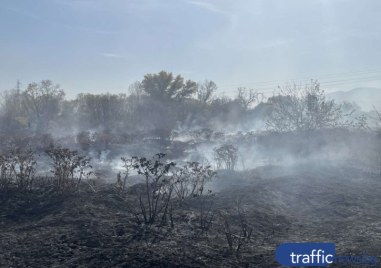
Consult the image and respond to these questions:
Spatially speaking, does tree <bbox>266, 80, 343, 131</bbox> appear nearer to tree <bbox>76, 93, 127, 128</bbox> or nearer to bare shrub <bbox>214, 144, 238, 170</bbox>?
bare shrub <bbox>214, 144, 238, 170</bbox>

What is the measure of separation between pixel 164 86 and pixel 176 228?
36617mm

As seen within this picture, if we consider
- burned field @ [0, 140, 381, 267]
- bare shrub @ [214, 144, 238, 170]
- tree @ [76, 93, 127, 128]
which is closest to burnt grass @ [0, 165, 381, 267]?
burned field @ [0, 140, 381, 267]

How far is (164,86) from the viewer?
139 ft

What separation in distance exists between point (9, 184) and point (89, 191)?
77.0 inches

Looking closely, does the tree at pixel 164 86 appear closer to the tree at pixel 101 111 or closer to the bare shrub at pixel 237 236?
the tree at pixel 101 111

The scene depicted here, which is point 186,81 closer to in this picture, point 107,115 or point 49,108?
point 107,115

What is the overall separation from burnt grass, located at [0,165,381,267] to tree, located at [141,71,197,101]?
32.4 m

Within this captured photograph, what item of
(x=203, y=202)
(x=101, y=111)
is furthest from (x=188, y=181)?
(x=101, y=111)

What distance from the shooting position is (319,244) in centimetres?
559

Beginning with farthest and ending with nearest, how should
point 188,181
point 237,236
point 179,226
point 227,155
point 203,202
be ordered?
point 227,155, point 188,181, point 203,202, point 179,226, point 237,236

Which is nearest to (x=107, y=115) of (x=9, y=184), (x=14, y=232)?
(x=9, y=184)

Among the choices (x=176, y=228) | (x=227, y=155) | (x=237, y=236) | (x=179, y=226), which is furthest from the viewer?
(x=227, y=155)

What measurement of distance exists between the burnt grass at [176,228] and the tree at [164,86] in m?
32.4

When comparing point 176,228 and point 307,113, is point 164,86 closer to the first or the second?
point 307,113
